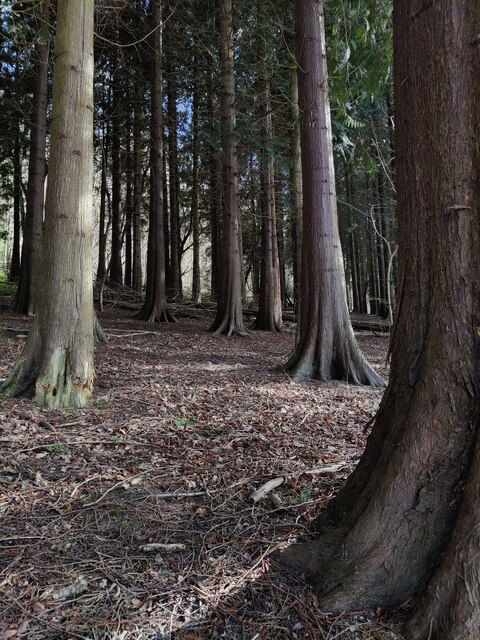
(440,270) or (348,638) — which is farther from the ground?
(440,270)

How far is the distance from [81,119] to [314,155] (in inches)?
151

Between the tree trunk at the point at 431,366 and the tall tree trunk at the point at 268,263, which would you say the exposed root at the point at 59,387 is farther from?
the tall tree trunk at the point at 268,263

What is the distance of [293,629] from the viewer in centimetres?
186

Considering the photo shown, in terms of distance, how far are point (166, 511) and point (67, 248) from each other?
2959 mm

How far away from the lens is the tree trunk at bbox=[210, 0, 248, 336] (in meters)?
11.5

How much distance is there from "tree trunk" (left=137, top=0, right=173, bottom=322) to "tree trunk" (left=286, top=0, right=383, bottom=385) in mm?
6500

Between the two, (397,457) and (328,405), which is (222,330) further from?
(397,457)

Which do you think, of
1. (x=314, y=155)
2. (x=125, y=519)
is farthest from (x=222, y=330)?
(x=125, y=519)

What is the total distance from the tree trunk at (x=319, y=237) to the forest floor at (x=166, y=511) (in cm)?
140

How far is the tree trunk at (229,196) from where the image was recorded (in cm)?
1148

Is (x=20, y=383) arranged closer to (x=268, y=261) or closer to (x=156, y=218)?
(x=156, y=218)

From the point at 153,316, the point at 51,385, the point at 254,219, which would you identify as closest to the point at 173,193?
the point at 254,219

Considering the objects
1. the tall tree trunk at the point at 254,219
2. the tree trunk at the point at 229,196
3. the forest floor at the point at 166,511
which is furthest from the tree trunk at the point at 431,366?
the tall tree trunk at the point at 254,219

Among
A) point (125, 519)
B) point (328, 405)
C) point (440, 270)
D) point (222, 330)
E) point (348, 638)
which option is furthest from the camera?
Answer: point (222, 330)
